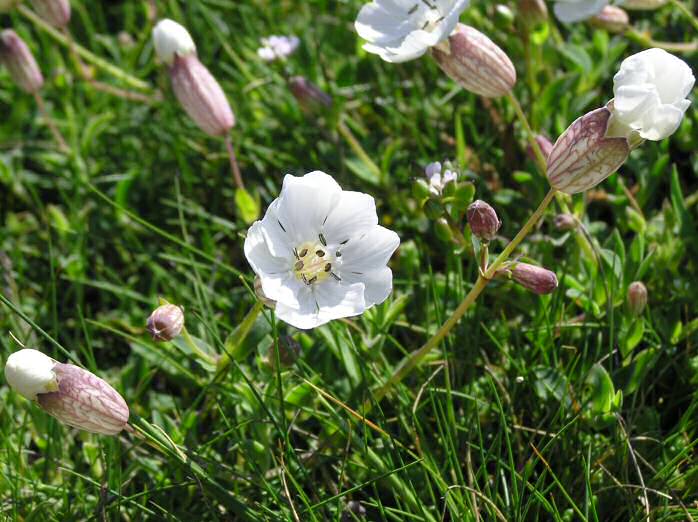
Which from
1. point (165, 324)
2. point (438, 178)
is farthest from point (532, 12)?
point (165, 324)

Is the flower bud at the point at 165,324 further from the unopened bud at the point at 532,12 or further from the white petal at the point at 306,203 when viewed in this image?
the unopened bud at the point at 532,12

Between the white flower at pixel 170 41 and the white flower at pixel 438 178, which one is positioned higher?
the white flower at pixel 170 41

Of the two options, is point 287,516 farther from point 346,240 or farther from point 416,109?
point 416,109

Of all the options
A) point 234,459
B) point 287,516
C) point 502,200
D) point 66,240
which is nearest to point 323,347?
point 234,459

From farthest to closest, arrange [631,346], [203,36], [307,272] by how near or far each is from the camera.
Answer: [203,36] → [631,346] → [307,272]

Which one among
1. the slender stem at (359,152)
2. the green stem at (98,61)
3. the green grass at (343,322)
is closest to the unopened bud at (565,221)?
the green grass at (343,322)

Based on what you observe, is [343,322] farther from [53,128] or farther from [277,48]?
[53,128]
